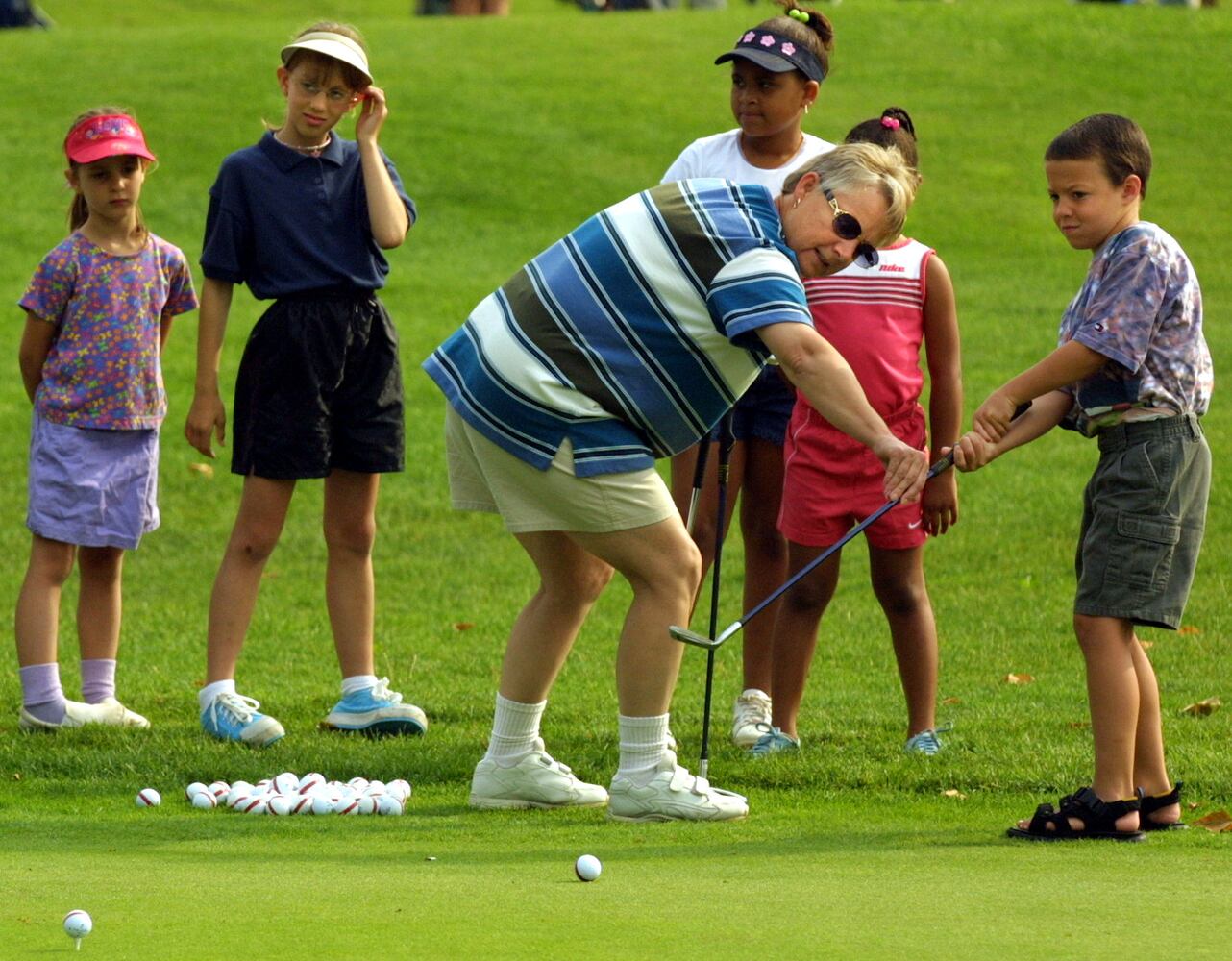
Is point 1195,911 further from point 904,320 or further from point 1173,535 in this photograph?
point 904,320

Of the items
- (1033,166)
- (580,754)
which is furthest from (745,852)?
(1033,166)

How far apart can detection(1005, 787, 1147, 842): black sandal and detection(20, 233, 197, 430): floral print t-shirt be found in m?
3.48

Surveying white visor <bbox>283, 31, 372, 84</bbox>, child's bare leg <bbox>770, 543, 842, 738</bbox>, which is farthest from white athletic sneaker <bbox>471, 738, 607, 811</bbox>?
white visor <bbox>283, 31, 372, 84</bbox>

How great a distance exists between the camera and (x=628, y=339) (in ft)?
16.5

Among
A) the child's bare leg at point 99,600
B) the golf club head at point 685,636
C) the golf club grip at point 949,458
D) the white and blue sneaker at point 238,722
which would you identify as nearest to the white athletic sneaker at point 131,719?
the child's bare leg at point 99,600

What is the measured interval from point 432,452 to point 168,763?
6561 mm

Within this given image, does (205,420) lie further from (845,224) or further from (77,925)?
(77,925)

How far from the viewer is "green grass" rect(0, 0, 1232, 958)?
376 centimetres

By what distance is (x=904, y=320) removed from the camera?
6.16 meters

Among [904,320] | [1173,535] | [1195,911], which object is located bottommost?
[1195,911]

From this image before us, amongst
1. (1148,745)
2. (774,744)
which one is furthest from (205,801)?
(1148,745)

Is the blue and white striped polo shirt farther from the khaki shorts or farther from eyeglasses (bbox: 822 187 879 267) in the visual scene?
eyeglasses (bbox: 822 187 879 267)

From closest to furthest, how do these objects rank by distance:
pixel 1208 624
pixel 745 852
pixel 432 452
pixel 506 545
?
pixel 745 852
pixel 1208 624
pixel 506 545
pixel 432 452

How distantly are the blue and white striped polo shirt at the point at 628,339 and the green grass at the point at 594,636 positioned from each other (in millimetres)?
1044
